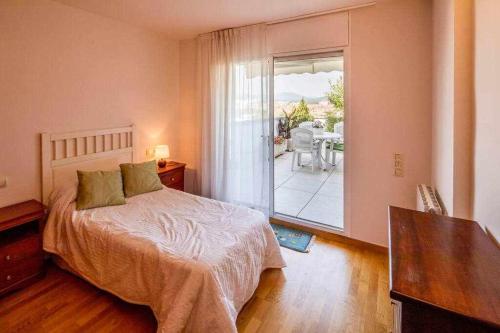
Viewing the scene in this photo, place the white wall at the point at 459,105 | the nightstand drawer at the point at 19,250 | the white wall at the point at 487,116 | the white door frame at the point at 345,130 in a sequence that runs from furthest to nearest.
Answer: the white door frame at the point at 345,130 → the nightstand drawer at the point at 19,250 → the white wall at the point at 459,105 → the white wall at the point at 487,116

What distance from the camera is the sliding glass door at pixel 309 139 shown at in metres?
3.30

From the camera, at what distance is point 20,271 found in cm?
213

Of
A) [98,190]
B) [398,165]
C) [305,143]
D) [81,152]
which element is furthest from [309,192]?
[81,152]

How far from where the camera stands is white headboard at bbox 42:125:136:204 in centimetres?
252

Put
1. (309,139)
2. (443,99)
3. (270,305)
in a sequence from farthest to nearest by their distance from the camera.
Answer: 1. (309,139)
2. (270,305)
3. (443,99)

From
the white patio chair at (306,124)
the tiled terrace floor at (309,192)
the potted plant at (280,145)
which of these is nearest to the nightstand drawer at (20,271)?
the tiled terrace floor at (309,192)

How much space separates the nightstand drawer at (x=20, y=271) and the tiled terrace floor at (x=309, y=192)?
2.56 metres

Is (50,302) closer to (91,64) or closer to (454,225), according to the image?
(91,64)

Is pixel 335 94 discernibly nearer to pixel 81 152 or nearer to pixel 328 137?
pixel 328 137

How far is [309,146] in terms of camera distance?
15.6 feet

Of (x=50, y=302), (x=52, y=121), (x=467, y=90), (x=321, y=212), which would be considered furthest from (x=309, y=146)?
(x=50, y=302)

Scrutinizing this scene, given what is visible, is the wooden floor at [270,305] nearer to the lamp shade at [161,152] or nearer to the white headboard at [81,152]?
the white headboard at [81,152]

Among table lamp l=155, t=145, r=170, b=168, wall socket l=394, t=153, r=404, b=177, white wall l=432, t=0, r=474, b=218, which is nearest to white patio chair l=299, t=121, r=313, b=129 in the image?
wall socket l=394, t=153, r=404, b=177

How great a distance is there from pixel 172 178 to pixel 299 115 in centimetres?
253
